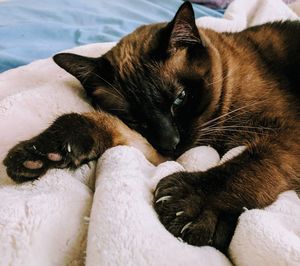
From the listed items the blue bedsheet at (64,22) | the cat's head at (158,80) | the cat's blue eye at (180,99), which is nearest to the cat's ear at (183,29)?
the cat's head at (158,80)

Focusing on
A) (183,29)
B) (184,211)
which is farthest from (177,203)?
(183,29)

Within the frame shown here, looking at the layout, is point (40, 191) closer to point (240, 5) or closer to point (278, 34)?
point (278, 34)

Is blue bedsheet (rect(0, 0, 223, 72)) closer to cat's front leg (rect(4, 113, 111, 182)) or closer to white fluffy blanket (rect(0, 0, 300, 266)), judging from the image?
cat's front leg (rect(4, 113, 111, 182))

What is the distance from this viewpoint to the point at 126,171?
2.93ft

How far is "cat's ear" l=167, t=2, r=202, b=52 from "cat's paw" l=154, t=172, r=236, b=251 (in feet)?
1.66

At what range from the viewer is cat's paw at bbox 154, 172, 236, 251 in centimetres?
78

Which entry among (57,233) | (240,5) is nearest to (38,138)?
(57,233)

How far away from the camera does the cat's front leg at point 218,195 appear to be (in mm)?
789

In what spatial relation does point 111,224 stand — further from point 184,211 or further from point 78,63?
point 78,63

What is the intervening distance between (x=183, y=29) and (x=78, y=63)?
1.13 feet

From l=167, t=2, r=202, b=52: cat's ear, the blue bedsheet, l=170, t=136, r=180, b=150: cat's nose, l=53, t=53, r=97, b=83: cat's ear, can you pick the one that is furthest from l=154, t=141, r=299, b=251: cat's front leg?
the blue bedsheet

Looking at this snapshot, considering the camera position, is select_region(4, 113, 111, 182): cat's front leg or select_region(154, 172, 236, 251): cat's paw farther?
select_region(4, 113, 111, 182): cat's front leg

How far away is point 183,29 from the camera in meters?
1.23

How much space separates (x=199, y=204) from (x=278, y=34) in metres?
0.95
